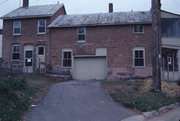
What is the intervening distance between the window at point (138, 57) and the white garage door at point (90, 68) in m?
3.10

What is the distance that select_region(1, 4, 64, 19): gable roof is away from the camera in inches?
1017

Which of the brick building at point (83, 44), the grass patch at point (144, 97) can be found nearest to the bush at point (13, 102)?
the grass patch at point (144, 97)

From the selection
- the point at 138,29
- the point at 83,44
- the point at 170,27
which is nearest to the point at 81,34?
the point at 83,44

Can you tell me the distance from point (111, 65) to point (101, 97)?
33.8ft

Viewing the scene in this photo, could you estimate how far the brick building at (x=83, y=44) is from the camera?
23359 millimetres

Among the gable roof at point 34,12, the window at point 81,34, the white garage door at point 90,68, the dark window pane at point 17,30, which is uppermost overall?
the gable roof at point 34,12

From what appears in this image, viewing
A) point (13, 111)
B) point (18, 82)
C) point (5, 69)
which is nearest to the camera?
point (13, 111)

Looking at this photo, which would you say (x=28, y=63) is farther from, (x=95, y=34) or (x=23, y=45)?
(x=95, y=34)

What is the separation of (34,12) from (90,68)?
937 centimetres

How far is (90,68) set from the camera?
24.2 m

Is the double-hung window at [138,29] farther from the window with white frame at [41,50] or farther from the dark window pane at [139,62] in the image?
the window with white frame at [41,50]

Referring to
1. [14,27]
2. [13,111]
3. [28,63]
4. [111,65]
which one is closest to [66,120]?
[13,111]

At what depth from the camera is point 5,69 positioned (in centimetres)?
2291

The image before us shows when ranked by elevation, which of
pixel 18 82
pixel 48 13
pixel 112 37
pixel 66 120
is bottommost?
pixel 66 120
